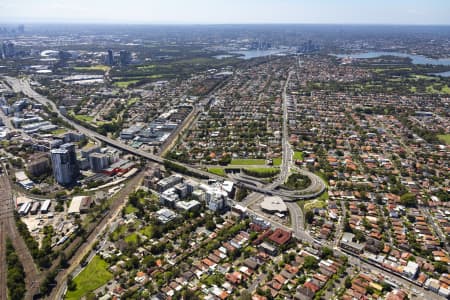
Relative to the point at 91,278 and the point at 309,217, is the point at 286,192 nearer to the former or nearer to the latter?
the point at 309,217

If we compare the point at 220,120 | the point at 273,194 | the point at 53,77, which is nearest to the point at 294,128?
the point at 220,120

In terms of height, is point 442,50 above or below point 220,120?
above

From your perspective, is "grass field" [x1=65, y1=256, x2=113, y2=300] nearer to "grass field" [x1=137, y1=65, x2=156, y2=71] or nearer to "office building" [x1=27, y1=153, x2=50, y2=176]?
"office building" [x1=27, y1=153, x2=50, y2=176]

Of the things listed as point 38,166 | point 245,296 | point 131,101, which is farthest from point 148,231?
point 131,101

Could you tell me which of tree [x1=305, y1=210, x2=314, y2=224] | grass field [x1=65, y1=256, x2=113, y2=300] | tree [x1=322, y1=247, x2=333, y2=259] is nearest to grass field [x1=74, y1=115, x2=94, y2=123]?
grass field [x1=65, y1=256, x2=113, y2=300]

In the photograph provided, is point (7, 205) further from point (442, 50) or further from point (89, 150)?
point (442, 50)

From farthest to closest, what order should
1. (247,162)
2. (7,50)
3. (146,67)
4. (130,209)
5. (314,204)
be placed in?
(7,50) → (146,67) → (247,162) → (314,204) → (130,209)
